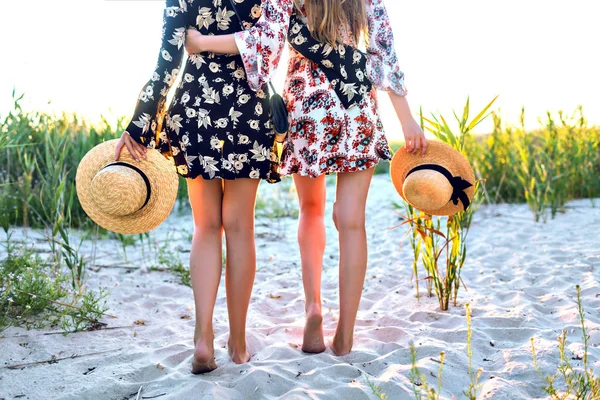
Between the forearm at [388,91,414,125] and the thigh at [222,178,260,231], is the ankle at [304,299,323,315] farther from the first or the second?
the forearm at [388,91,414,125]

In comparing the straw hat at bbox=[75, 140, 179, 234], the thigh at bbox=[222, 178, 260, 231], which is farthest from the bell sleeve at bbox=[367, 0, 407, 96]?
the straw hat at bbox=[75, 140, 179, 234]

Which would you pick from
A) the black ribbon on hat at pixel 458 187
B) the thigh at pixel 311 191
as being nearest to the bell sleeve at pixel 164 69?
the thigh at pixel 311 191

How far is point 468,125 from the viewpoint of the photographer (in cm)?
314

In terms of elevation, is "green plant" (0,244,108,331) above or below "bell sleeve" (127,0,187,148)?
below

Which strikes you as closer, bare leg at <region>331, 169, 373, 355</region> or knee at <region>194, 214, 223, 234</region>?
knee at <region>194, 214, 223, 234</region>

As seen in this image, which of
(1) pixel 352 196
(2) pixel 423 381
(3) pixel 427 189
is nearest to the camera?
(2) pixel 423 381

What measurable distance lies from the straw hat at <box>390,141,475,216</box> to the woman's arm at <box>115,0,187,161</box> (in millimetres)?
1143

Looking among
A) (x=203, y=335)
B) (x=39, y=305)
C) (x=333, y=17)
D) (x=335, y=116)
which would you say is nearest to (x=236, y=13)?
(x=333, y=17)

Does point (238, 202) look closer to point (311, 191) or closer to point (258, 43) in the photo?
point (311, 191)

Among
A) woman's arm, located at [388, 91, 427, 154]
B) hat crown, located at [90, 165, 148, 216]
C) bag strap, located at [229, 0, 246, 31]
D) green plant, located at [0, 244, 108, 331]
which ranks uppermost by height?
bag strap, located at [229, 0, 246, 31]

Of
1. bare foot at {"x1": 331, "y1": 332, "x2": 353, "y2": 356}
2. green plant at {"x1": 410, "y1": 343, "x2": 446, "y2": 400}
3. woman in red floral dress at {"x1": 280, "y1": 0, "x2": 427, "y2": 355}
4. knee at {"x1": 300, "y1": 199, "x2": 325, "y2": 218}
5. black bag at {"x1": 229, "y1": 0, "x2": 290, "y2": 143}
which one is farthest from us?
knee at {"x1": 300, "y1": 199, "x2": 325, "y2": 218}

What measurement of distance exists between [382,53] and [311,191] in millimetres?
674

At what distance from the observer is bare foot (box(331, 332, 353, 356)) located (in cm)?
258

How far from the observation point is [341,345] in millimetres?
2580
